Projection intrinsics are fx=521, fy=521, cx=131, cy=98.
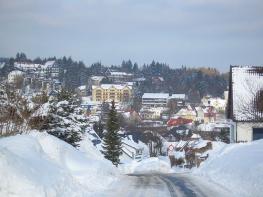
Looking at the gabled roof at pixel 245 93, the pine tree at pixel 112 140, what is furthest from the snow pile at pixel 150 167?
the gabled roof at pixel 245 93

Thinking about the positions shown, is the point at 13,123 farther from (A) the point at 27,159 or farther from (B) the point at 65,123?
(B) the point at 65,123

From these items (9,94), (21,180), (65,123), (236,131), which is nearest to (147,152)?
(236,131)

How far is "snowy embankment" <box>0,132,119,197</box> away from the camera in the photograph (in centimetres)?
1319

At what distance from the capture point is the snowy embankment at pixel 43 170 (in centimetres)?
1319

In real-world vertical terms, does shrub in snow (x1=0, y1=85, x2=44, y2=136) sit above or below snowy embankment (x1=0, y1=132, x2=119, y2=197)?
above

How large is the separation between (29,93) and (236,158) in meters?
10.8

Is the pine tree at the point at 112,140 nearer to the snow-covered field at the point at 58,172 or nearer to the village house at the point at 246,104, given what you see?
the village house at the point at 246,104

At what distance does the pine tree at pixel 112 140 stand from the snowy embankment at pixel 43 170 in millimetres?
30019

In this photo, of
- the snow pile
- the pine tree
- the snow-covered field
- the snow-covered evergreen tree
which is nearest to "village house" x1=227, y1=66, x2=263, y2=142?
the snow-covered evergreen tree

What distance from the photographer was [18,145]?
17.8 metres

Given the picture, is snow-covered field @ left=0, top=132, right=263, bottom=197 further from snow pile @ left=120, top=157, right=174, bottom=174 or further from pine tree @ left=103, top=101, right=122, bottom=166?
snow pile @ left=120, top=157, right=174, bottom=174

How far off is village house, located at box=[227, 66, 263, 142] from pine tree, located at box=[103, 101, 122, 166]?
1483cm

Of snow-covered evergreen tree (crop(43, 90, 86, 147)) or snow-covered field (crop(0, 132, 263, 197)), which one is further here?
snow-covered evergreen tree (crop(43, 90, 86, 147))

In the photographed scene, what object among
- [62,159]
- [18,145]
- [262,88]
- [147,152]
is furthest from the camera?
[147,152]
